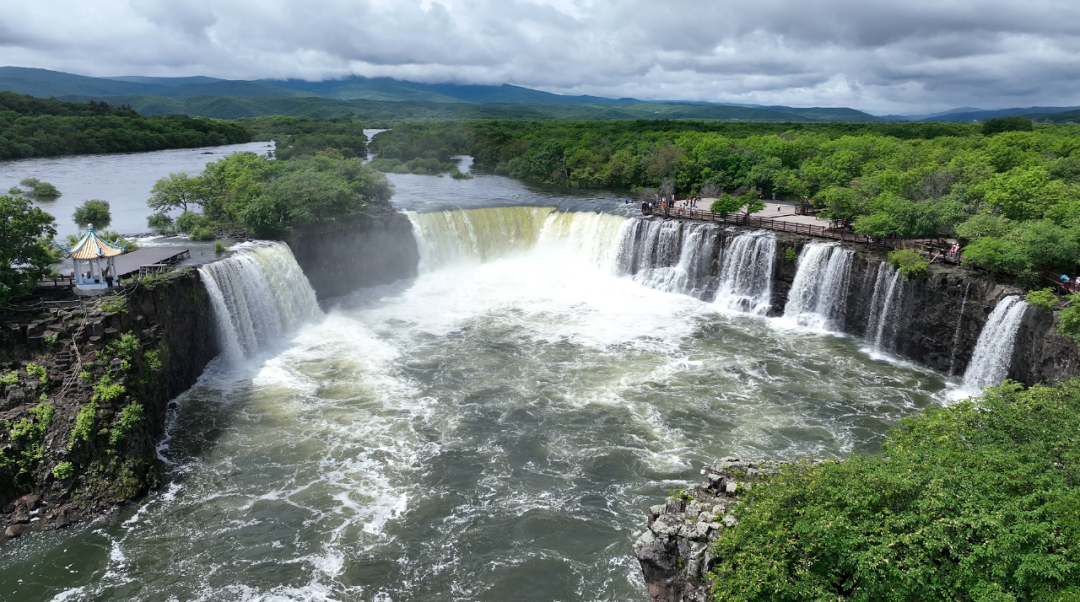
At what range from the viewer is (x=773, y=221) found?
129 feet

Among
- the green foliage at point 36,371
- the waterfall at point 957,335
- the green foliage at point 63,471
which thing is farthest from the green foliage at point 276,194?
the waterfall at point 957,335

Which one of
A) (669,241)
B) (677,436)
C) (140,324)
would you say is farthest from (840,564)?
(669,241)

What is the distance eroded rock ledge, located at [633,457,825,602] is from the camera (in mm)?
13445

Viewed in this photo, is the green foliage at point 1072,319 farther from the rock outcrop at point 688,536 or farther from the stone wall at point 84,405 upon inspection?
the stone wall at point 84,405

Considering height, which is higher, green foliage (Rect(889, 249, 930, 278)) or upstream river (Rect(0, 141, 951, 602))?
green foliage (Rect(889, 249, 930, 278))

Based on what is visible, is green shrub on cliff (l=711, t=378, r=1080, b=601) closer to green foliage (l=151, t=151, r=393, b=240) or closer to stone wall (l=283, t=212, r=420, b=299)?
stone wall (l=283, t=212, r=420, b=299)

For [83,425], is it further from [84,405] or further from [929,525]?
[929,525]

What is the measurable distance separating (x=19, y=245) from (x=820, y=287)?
1372 inches

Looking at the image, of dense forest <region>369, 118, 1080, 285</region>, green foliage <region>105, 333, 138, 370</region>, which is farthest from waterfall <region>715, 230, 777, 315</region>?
green foliage <region>105, 333, 138, 370</region>

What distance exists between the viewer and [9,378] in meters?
19.7

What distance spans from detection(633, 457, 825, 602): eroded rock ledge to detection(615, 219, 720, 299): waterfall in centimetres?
2382

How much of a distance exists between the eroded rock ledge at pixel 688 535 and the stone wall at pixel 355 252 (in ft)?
91.5

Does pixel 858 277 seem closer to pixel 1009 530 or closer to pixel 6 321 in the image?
pixel 1009 530

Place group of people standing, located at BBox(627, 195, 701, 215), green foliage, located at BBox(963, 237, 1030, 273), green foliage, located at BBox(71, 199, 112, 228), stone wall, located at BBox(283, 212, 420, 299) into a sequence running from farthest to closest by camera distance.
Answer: group of people standing, located at BBox(627, 195, 701, 215), green foliage, located at BBox(71, 199, 112, 228), stone wall, located at BBox(283, 212, 420, 299), green foliage, located at BBox(963, 237, 1030, 273)
